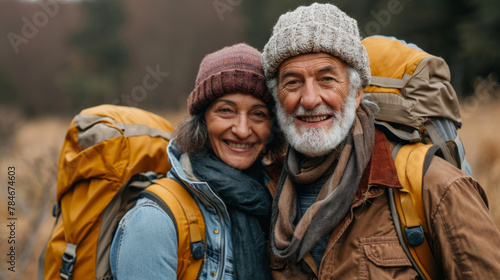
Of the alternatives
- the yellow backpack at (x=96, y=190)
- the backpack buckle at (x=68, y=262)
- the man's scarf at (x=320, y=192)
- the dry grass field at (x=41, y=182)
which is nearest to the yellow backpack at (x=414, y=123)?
the man's scarf at (x=320, y=192)

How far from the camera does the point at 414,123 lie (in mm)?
2107

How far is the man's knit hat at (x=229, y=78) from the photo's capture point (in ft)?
7.98

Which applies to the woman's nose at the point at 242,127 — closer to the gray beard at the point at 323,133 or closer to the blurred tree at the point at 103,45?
the gray beard at the point at 323,133

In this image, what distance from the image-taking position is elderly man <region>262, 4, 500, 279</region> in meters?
1.80

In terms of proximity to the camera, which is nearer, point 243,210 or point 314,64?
point 314,64

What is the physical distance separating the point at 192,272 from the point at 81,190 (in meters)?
0.85

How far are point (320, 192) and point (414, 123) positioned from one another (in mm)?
602

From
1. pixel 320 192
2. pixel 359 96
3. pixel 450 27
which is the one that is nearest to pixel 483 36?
pixel 450 27

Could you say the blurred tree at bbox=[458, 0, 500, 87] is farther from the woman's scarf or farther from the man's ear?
the woman's scarf

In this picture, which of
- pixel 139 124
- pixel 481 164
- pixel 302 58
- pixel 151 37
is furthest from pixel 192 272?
pixel 151 37

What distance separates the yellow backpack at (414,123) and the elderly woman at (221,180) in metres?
0.71

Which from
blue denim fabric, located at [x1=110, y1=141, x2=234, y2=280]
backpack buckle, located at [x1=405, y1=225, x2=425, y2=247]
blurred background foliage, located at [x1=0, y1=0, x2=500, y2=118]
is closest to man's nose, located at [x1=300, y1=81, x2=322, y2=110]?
blue denim fabric, located at [x1=110, y1=141, x2=234, y2=280]

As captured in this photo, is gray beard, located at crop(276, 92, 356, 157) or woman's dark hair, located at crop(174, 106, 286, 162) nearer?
gray beard, located at crop(276, 92, 356, 157)

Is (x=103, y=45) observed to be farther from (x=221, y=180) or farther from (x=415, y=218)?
(x=415, y=218)
